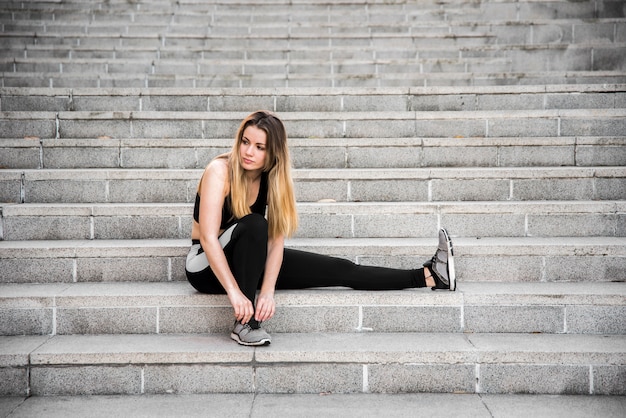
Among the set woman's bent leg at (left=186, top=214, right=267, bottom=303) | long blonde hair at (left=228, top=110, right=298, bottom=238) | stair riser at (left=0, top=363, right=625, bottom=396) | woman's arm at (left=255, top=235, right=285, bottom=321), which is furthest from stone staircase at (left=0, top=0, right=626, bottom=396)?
long blonde hair at (left=228, top=110, right=298, bottom=238)

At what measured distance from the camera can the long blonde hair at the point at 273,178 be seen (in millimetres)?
2883

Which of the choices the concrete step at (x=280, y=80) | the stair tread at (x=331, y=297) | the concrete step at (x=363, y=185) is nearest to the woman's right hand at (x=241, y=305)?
the stair tread at (x=331, y=297)

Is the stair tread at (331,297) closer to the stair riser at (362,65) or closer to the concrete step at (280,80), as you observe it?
the concrete step at (280,80)

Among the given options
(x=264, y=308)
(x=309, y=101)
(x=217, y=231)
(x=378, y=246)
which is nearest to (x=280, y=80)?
(x=309, y=101)

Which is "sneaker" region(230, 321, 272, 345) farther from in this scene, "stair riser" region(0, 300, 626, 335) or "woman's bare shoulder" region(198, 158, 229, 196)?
"woman's bare shoulder" region(198, 158, 229, 196)

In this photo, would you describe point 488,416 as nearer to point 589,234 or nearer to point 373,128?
point 589,234

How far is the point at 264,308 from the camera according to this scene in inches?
110

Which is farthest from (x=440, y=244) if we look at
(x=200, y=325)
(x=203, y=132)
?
(x=203, y=132)

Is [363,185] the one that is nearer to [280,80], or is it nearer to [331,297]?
[331,297]

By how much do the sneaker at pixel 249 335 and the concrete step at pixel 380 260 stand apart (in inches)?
28.2

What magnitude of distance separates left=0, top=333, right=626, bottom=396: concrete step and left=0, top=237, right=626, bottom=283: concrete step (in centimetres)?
63

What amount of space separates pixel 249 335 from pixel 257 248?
1.48 feet

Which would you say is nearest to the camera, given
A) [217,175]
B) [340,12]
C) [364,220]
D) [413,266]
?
[217,175]

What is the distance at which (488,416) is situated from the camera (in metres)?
2.52
